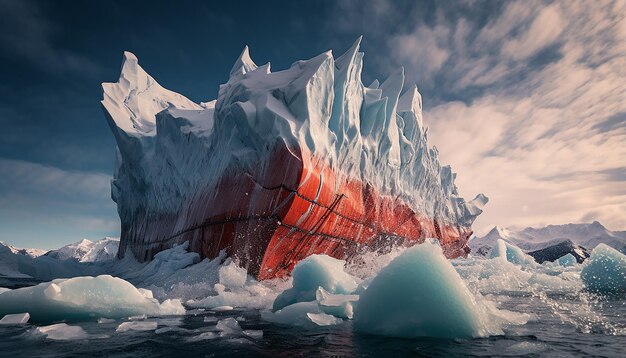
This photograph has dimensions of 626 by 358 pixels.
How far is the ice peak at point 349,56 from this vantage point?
10.9 m

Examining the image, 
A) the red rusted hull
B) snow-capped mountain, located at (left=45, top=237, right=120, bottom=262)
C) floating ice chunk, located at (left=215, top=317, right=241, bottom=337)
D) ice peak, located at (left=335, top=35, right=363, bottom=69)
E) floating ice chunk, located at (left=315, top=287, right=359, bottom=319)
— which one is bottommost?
floating ice chunk, located at (left=215, top=317, right=241, bottom=337)

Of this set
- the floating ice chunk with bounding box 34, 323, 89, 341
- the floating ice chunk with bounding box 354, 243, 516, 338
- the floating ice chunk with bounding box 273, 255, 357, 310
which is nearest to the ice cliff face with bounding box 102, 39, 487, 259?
the floating ice chunk with bounding box 273, 255, 357, 310


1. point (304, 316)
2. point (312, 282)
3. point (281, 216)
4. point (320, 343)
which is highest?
point (281, 216)

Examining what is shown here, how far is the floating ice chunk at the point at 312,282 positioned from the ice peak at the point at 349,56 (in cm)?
757

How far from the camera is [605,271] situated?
7387 mm

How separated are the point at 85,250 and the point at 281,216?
51831mm

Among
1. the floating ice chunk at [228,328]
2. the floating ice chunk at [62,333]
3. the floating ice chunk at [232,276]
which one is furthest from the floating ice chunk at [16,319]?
the floating ice chunk at [232,276]

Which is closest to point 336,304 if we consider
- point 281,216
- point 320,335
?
point 320,335

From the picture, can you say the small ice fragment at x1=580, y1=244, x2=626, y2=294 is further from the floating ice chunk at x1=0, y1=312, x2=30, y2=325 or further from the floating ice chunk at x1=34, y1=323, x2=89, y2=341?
the floating ice chunk at x1=0, y1=312, x2=30, y2=325

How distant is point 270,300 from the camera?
20.9 ft

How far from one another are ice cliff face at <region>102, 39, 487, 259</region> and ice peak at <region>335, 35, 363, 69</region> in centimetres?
4

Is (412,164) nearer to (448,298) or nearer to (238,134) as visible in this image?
(238,134)

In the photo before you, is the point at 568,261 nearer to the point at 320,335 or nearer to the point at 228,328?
the point at 320,335

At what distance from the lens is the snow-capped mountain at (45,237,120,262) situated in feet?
147
